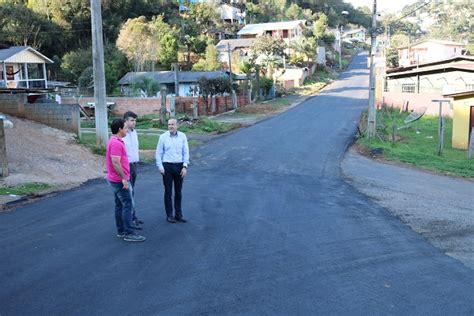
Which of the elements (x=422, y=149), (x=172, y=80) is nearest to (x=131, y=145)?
(x=422, y=149)

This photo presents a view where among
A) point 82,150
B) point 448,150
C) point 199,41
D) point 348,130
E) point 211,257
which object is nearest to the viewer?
point 211,257

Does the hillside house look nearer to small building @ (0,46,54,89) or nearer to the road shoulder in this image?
the road shoulder

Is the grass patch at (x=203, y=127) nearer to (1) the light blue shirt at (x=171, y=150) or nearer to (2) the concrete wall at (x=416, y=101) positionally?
(2) the concrete wall at (x=416, y=101)

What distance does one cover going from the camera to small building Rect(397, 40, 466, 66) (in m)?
74.6

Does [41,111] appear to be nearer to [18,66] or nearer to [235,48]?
[18,66]

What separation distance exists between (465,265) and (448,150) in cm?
1758

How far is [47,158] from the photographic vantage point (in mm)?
15016

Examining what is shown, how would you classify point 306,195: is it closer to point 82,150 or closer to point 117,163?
point 117,163

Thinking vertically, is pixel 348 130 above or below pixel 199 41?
below

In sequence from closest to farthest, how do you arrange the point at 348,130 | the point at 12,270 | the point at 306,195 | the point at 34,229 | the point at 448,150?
1. the point at 12,270
2. the point at 34,229
3. the point at 306,195
4. the point at 448,150
5. the point at 348,130

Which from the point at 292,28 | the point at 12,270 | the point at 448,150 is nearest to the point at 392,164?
the point at 448,150

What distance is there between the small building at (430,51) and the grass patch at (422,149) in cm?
4530

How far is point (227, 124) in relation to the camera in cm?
3206

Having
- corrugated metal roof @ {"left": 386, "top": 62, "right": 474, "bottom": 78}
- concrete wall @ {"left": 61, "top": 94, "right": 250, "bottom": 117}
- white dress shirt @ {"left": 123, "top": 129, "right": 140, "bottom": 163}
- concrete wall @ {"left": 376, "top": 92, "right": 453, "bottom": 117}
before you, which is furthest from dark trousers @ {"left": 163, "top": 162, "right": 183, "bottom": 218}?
corrugated metal roof @ {"left": 386, "top": 62, "right": 474, "bottom": 78}
